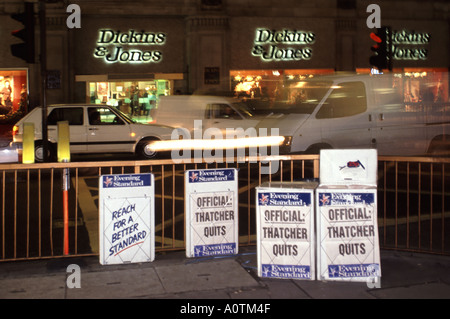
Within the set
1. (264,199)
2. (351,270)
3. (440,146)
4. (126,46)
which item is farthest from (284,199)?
(126,46)

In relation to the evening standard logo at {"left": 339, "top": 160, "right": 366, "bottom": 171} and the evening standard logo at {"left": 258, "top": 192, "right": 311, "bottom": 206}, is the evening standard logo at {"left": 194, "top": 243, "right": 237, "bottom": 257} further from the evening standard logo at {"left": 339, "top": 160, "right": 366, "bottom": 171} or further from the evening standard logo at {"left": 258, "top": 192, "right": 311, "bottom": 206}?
the evening standard logo at {"left": 339, "top": 160, "right": 366, "bottom": 171}

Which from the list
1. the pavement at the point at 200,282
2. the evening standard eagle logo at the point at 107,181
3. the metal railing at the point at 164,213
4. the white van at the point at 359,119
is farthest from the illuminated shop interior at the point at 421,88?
the evening standard eagle logo at the point at 107,181

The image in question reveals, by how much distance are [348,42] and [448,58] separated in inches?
219

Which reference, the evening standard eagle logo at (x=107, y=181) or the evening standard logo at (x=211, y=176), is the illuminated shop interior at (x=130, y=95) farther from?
the evening standard eagle logo at (x=107, y=181)

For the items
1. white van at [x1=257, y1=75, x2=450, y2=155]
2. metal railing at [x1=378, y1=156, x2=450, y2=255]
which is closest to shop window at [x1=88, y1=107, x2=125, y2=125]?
white van at [x1=257, y1=75, x2=450, y2=155]

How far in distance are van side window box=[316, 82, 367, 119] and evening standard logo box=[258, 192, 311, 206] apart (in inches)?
279

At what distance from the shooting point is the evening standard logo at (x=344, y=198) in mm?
5941

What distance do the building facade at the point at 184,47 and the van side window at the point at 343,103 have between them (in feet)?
35.0

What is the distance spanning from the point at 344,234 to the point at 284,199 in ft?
2.24

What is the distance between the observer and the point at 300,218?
5.97m

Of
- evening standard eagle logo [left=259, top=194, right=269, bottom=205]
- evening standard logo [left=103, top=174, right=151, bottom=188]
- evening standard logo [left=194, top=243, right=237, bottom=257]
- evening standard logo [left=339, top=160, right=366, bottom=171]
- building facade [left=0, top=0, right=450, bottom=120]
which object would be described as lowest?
evening standard logo [left=194, top=243, right=237, bottom=257]

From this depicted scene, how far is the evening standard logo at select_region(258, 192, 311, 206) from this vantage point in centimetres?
594
